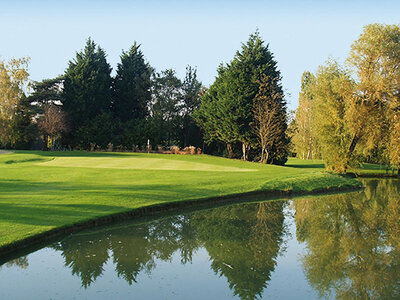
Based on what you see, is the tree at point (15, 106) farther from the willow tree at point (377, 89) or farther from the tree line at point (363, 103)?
the willow tree at point (377, 89)

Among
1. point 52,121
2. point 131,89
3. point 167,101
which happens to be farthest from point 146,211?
point 131,89

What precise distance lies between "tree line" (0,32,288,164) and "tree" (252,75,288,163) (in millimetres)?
98

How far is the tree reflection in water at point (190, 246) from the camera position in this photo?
7527 mm

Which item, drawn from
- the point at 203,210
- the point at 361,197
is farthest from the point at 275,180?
the point at 203,210

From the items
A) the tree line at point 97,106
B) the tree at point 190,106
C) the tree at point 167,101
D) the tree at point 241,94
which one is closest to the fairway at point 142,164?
the tree at point 241,94

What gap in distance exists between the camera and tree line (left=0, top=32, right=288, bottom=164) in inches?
1442

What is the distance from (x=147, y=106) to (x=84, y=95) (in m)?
8.63

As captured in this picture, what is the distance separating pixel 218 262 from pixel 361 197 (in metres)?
13.8

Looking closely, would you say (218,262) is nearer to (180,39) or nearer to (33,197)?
(33,197)

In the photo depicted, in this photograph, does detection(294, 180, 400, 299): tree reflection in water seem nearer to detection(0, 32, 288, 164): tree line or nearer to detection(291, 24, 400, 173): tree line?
detection(291, 24, 400, 173): tree line

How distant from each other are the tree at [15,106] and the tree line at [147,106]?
→ 11 centimetres

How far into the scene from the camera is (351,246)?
9.70 meters

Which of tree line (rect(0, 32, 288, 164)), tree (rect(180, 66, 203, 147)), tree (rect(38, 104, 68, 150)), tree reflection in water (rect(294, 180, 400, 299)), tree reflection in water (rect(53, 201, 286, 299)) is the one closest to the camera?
tree reflection in water (rect(294, 180, 400, 299))

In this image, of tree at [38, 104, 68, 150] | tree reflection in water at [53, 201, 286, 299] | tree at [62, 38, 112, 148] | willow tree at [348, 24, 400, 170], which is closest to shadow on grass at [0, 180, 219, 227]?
tree reflection in water at [53, 201, 286, 299]
